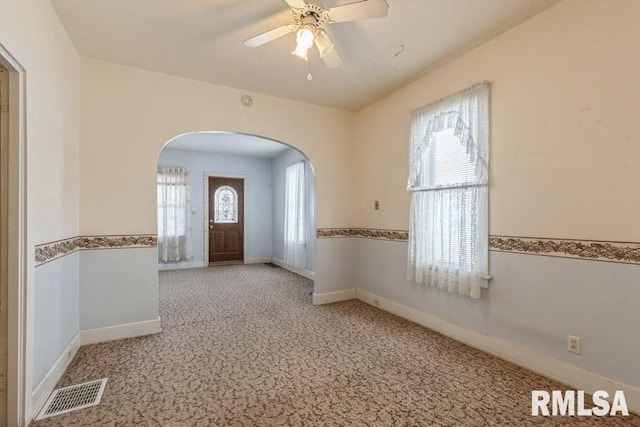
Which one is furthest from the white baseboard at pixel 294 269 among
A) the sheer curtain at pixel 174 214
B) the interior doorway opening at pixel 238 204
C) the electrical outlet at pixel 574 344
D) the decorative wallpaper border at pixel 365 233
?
the electrical outlet at pixel 574 344

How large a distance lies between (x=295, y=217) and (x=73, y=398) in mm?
4462

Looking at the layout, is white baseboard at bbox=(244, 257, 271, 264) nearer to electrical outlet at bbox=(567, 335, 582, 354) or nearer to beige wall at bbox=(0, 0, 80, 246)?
beige wall at bbox=(0, 0, 80, 246)

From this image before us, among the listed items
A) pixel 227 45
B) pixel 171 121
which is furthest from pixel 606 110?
pixel 171 121

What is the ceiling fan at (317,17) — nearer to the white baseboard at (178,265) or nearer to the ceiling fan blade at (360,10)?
the ceiling fan blade at (360,10)

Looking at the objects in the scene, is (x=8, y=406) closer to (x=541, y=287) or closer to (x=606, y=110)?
(x=541, y=287)

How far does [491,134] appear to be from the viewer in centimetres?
245

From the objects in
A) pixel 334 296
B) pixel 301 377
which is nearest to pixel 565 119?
pixel 301 377

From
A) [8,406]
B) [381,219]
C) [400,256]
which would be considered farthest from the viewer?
[381,219]

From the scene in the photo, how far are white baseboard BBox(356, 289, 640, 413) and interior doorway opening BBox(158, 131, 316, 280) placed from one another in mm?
3023

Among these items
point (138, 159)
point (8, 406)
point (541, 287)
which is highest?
point (138, 159)

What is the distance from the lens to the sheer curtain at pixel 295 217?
5824 millimetres

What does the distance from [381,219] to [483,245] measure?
137 cm

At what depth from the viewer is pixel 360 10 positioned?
176 cm

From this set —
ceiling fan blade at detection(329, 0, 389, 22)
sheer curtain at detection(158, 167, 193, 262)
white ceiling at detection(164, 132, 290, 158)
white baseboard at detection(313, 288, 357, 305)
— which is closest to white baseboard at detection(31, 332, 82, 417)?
white baseboard at detection(313, 288, 357, 305)
